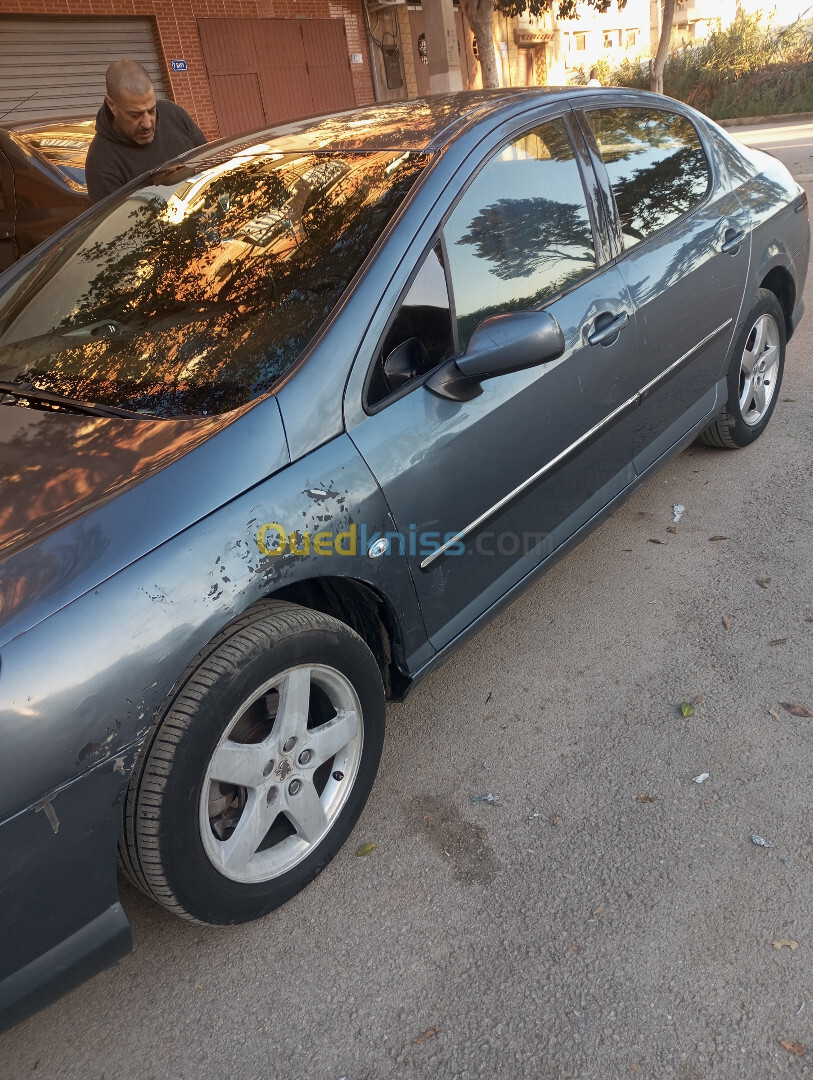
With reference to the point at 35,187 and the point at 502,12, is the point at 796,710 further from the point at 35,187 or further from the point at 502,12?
the point at 502,12

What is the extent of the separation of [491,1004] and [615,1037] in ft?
0.88

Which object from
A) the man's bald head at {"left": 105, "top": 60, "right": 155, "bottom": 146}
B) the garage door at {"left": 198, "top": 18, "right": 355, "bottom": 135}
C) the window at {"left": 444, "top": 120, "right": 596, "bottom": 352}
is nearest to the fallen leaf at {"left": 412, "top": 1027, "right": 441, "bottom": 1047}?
the window at {"left": 444, "top": 120, "right": 596, "bottom": 352}

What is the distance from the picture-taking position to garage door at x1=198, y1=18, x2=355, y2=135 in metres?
14.7

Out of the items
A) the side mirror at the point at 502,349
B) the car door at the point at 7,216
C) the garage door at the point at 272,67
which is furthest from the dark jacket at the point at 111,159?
the garage door at the point at 272,67

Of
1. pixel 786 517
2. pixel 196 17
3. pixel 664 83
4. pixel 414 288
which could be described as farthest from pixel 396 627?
pixel 664 83

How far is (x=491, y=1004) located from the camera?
193 centimetres

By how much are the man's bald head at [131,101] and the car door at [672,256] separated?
7.42 ft

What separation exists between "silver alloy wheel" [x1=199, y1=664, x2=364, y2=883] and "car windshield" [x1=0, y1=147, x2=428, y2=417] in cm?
70

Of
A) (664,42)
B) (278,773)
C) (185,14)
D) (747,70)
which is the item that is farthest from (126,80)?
(747,70)

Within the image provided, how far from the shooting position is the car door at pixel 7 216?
19.6 ft

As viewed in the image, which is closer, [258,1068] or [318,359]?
[258,1068]

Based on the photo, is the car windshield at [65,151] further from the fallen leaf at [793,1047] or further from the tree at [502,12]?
the tree at [502,12]

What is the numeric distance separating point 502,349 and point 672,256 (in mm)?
1349

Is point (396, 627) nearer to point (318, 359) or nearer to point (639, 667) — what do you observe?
point (318, 359)
